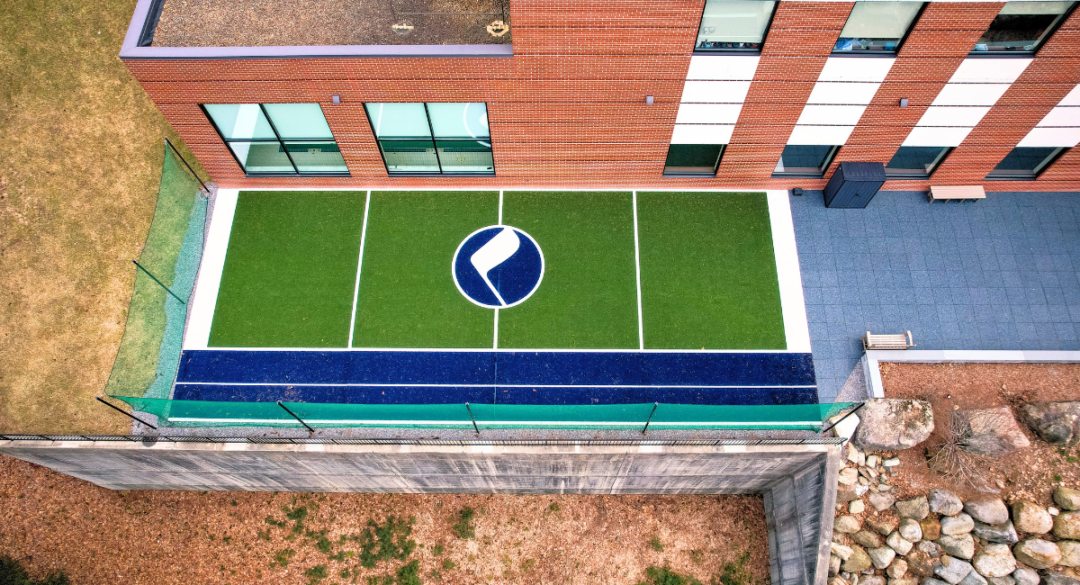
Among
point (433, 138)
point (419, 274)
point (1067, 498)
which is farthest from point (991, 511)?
point (433, 138)

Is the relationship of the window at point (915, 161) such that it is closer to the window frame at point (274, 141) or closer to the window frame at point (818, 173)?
the window frame at point (818, 173)

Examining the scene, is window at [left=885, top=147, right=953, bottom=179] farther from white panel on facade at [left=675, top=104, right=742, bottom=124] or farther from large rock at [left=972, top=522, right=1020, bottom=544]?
large rock at [left=972, top=522, right=1020, bottom=544]

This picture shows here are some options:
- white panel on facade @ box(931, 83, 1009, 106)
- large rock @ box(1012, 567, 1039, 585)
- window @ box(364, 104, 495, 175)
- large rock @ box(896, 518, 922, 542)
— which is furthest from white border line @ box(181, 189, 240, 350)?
large rock @ box(1012, 567, 1039, 585)

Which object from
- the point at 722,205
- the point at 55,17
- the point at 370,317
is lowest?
the point at 370,317

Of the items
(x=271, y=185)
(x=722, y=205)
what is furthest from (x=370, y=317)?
(x=722, y=205)

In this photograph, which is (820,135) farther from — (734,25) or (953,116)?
(734,25)

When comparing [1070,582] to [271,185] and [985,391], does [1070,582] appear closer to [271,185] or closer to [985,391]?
[985,391]

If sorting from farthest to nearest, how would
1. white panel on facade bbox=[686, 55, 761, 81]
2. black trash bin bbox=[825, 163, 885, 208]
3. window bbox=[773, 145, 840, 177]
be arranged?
window bbox=[773, 145, 840, 177] → black trash bin bbox=[825, 163, 885, 208] → white panel on facade bbox=[686, 55, 761, 81]
